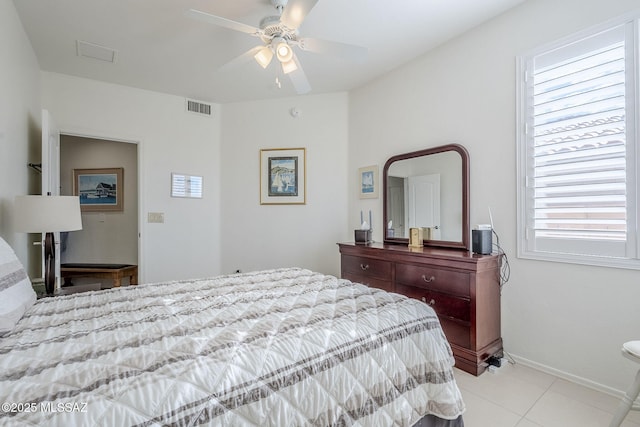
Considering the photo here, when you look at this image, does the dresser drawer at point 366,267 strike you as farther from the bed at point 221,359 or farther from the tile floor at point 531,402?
the bed at point 221,359

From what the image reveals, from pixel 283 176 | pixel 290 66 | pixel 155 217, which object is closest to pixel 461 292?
pixel 290 66

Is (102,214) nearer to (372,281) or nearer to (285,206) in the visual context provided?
(285,206)

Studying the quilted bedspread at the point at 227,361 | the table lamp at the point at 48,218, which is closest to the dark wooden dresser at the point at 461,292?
the quilted bedspread at the point at 227,361

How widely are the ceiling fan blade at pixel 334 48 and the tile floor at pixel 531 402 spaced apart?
90.5 inches

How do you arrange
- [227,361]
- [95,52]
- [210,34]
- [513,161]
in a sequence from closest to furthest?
[227,361]
[513,161]
[210,34]
[95,52]

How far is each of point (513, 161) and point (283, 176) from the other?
2583 millimetres

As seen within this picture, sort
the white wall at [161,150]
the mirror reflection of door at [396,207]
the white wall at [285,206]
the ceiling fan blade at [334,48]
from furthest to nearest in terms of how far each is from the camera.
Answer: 1. the white wall at [285,206]
2. the white wall at [161,150]
3. the mirror reflection of door at [396,207]
4. the ceiling fan blade at [334,48]

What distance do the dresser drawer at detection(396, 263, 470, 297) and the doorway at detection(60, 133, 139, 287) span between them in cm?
390

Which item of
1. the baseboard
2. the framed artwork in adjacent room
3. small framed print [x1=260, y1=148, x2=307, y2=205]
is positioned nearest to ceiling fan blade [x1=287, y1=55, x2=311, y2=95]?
small framed print [x1=260, y1=148, x2=307, y2=205]

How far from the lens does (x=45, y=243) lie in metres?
2.23

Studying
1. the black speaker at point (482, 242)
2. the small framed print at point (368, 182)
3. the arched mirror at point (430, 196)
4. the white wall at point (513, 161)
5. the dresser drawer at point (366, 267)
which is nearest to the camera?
the white wall at point (513, 161)

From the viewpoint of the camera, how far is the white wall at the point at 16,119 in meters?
2.11

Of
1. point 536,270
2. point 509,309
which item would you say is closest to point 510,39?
point 536,270

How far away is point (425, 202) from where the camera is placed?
295 cm
